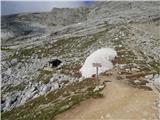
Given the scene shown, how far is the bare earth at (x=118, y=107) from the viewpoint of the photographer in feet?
115

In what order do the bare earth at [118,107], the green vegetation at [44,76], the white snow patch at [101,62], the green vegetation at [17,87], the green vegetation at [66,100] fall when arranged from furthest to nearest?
the green vegetation at [17,87] → the green vegetation at [44,76] → the white snow patch at [101,62] → the green vegetation at [66,100] → the bare earth at [118,107]

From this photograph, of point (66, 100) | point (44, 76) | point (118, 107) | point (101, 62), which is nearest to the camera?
point (118, 107)

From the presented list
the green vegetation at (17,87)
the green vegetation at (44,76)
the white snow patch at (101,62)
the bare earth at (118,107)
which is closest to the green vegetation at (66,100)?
the bare earth at (118,107)

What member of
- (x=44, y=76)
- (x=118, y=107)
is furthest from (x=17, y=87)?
(x=118, y=107)

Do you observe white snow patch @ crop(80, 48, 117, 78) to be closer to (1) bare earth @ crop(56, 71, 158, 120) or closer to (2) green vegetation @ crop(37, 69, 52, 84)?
(2) green vegetation @ crop(37, 69, 52, 84)

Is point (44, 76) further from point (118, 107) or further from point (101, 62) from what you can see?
point (118, 107)

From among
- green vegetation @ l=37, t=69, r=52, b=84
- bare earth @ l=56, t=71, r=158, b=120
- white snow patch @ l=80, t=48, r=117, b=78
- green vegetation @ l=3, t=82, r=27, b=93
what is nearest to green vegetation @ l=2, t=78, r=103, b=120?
bare earth @ l=56, t=71, r=158, b=120

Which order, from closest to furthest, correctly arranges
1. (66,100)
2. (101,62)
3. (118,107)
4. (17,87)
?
(118,107) < (66,100) < (101,62) < (17,87)

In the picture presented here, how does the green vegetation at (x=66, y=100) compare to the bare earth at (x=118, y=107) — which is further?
the green vegetation at (x=66, y=100)

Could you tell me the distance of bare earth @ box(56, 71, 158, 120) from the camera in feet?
115

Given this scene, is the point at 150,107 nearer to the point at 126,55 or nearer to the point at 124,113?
the point at 124,113

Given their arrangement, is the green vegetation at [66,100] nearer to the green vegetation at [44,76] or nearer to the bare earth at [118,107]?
the bare earth at [118,107]

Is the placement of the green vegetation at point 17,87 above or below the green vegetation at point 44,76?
below

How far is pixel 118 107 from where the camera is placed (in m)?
37.2
